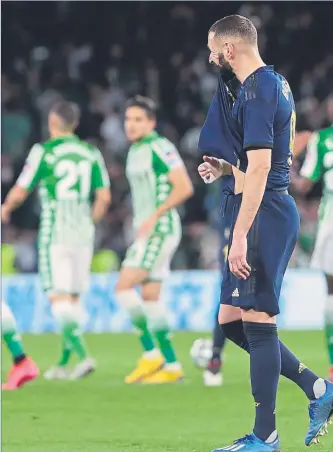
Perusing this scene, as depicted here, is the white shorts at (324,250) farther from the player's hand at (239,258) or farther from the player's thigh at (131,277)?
the player's hand at (239,258)

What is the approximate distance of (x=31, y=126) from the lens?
755 inches

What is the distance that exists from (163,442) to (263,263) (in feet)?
4.59

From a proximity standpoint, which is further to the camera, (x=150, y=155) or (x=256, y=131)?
(x=150, y=155)

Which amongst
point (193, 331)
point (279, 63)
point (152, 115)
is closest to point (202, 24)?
point (279, 63)

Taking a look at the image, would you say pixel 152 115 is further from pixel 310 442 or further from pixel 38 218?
pixel 38 218

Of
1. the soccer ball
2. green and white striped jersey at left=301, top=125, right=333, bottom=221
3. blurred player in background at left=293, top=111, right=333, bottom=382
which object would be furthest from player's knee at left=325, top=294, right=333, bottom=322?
the soccer ball

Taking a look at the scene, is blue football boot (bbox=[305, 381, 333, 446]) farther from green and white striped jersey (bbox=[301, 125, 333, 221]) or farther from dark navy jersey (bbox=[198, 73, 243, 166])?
green and white striped jersey (bbox=[301, 125, 333, 221])

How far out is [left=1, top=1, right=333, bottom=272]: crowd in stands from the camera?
19.8m

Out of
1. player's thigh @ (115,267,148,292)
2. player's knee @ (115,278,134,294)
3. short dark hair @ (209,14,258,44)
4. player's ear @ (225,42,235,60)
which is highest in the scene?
short dark hair @ (209,14,258,44)

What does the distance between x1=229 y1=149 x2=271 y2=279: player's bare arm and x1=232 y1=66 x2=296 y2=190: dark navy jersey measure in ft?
0.19

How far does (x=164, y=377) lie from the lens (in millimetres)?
10133

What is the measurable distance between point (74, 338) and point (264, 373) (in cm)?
480

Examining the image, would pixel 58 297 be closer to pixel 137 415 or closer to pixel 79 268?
pixel 79 268

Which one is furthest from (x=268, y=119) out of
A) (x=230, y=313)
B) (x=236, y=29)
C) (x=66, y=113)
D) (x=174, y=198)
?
(x=66, y=113)
